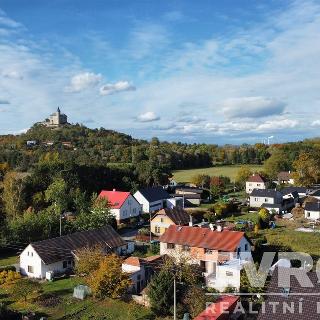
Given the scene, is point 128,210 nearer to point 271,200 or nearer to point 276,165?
point 271,200

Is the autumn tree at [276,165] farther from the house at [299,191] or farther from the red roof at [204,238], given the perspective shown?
the red roof at [204,238]

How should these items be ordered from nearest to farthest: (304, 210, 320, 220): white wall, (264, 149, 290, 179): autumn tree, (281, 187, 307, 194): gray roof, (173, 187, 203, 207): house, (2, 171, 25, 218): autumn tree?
(2, 171, 25, 218): autumn tree < (304, 210, 320, 220): white wall < (281, 187, 307, 194): gray roof < (173, 187, 203, 207): house < (264, 149, 290, 179): autumn tree

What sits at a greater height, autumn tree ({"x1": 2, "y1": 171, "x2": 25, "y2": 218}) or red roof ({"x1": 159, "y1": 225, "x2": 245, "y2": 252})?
autumn tree ({"x1": 2, "y1": 171, "x2": 25, "y2": 218})

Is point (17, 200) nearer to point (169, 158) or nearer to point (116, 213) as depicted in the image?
point (116, 213)

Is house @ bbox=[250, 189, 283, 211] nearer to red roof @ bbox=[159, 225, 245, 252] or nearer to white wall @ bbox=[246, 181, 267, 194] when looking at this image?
white wall @ bbox=[246, 181, 267, 194]

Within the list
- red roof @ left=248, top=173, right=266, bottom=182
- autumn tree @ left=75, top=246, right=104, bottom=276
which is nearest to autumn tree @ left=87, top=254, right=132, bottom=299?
autumn tree @ left=75, top=246, right=104, bottom=276

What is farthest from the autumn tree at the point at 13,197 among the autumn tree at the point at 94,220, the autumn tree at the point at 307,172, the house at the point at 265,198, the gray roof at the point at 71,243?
the autumn tree at the point at 307,172
